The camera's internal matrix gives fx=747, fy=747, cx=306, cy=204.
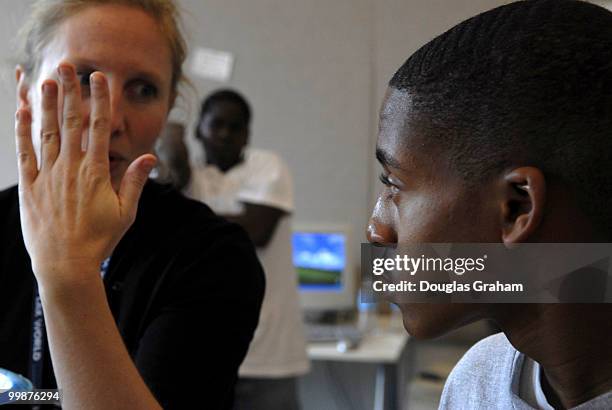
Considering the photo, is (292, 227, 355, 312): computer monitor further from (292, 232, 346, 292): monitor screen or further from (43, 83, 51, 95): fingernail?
(43, 83, 51, 95): fingernail

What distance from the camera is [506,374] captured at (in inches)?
25.0

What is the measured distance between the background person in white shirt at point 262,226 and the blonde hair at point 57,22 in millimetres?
1314

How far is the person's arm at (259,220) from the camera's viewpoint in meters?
2.31

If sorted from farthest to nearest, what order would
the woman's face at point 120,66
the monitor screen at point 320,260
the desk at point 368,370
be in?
the monitor screen at point 320,260, the desk at point 368,370, the woman's face at point 120,66

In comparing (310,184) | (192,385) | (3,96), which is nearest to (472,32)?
(192,385)

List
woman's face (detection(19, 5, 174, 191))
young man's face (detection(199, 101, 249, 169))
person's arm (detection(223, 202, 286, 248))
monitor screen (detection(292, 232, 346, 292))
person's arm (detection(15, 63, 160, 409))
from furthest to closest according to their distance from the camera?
monitor screen (detection(292, 232, 346, 292)) → young man's face (detection(199, 101, 249, 169)) → person's arm (detection(223, 202, 286, 248)) → woman's face (detection(19, 5, 174, 191)) → person's arm (detection(15, 63, 160, 409))

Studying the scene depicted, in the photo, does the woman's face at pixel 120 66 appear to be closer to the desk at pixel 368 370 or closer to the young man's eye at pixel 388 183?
the young man's eye at pixel 388 183

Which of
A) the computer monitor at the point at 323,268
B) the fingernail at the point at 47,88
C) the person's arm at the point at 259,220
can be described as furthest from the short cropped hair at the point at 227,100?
the fingernail at the point at 47,88

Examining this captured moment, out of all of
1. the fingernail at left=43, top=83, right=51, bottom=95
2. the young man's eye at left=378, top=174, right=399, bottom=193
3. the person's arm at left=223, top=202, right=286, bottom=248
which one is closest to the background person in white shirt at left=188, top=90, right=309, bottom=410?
the person's arm at left=223, top=202, right=286, bottom=248

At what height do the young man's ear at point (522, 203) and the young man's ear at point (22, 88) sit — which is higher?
the young man's ear at point (22, 88)

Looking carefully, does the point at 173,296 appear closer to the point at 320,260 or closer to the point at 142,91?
the point at 142,91

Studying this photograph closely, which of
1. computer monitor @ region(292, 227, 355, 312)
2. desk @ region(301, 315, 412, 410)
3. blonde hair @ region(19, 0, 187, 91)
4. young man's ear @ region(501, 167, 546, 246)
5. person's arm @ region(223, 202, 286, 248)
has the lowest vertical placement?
desk @ region(301, 315, 412, 410)

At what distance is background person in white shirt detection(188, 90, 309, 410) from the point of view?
7.58ft

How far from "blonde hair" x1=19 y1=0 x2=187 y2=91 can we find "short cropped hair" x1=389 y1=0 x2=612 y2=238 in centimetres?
44
